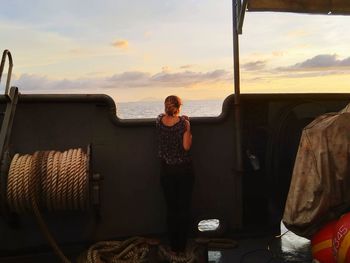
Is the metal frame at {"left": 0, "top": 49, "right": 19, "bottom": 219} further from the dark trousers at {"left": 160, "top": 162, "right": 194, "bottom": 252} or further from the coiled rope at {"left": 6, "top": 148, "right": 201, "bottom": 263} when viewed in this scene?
the dark trousers at {"left": 160, "top": 162, "right": 194, "bottom": 252}

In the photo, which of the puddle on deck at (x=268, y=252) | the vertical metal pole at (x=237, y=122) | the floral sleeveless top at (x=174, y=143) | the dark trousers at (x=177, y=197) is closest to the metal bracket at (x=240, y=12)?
the vertical metal pole at (x=237, y=122)

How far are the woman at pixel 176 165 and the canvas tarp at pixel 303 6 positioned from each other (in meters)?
1.81

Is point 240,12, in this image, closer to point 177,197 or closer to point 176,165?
point 176,165

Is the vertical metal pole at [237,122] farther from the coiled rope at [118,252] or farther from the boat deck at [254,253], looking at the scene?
the coiled rope at [118,252]

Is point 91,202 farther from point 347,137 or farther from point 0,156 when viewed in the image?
point 347,137

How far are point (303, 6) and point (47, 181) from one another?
3837mm

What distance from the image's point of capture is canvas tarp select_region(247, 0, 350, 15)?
16.7 ft

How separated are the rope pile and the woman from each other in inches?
34.2

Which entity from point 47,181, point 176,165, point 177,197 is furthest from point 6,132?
point 177,197

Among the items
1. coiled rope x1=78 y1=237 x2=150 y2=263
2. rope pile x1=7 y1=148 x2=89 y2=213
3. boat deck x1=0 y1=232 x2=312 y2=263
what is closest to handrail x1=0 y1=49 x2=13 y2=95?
rope pile x1=7 y1=148 x2=89 y2=213

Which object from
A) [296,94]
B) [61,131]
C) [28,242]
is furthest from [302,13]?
[28,242]

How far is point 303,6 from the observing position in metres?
5.20

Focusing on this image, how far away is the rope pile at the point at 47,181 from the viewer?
4.13 meters

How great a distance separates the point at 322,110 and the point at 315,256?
2163 mm
